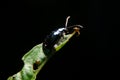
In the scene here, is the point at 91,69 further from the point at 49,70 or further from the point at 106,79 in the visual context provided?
the point at 49,70

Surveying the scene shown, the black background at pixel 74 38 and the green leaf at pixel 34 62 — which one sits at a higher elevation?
the green leaf at pixel 34 62

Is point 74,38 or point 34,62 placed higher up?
point 34,62

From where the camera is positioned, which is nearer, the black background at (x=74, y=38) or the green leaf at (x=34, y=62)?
the green leaf at (x=34, y=62)

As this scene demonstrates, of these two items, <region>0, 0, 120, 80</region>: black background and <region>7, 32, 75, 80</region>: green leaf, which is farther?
<region>0, 0, 120, 80</region>: black background

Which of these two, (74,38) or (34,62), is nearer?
(34,62)

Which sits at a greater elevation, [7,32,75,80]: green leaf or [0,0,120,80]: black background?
[7,32,75,80]: green leaf

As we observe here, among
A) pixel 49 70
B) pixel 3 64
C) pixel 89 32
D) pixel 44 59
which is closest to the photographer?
pixel 44 59

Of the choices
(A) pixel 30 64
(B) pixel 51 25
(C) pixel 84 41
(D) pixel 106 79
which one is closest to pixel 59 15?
(B) pixel 51 25

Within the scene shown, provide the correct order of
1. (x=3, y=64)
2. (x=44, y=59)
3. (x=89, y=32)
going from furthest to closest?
1. (x=89, y=32)
2. (x=3, y=64)
3. (x=44, y=59)
